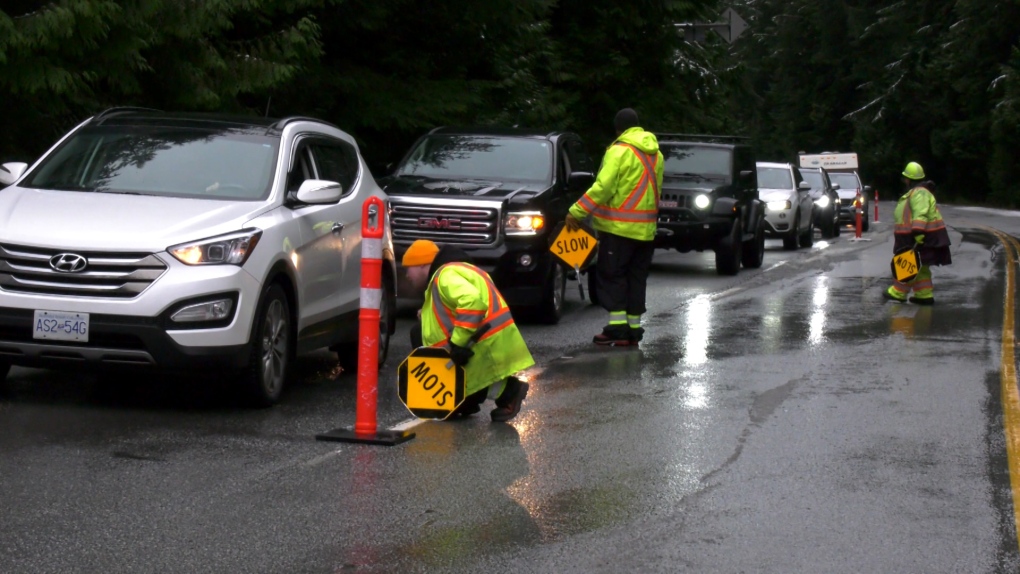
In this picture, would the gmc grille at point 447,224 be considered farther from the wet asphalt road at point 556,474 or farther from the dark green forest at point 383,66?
the wet asphalt road at point 556,474

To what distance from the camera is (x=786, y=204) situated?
28.1 m

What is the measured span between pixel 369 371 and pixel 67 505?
78.0 inches

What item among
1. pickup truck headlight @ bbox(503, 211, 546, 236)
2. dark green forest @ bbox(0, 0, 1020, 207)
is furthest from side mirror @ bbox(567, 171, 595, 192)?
dark green forest @ bbox(0, 0, 1020, 207)

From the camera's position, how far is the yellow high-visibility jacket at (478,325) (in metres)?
8.31

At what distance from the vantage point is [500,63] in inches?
871

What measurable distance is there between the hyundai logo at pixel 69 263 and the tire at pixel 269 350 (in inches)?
40.1

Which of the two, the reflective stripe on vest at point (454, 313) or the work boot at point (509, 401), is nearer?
the reflective stripe on vest at point (454, 313)

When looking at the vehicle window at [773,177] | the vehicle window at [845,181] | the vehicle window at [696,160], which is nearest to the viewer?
the vehicle window at [696,160]

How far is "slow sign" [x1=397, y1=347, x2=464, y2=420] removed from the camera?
8258 mm

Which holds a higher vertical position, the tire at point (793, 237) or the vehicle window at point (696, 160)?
the vehicle window at point (696, 160)

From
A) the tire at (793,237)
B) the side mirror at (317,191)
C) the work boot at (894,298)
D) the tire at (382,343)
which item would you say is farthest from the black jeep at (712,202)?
the side mirror at (317,191)

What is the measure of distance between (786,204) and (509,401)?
20.3 metres

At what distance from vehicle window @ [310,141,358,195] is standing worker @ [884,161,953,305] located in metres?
8.11

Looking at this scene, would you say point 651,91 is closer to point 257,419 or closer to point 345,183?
point 345,183
